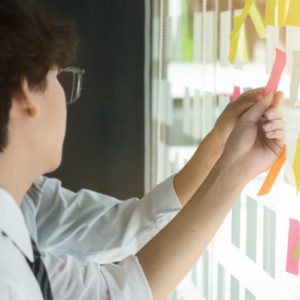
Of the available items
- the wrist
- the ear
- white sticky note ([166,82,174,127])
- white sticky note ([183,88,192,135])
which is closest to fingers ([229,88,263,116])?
the wrist

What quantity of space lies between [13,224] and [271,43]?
47 cm

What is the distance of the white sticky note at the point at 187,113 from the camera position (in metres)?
1.59

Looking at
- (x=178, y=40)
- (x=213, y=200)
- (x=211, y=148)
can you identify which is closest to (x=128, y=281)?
(x=213, y=200)

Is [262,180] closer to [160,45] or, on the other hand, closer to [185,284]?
[185,284]

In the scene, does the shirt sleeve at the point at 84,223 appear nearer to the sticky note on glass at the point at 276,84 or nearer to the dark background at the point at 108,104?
the sticky note on glass at the point at 276,84

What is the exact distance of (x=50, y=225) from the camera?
1.45m

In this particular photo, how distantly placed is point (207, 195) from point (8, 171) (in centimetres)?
29

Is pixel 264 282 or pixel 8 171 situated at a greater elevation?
pixel 8 171

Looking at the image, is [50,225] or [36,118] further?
[50,225]

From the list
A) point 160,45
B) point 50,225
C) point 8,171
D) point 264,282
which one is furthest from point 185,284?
point 8,171

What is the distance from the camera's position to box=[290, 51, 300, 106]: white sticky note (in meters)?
0.95

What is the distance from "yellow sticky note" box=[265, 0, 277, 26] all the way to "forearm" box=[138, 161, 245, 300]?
8.6 inches

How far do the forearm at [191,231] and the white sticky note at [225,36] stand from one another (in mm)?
344

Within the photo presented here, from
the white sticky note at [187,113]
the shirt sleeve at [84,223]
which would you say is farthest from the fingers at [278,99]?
the white sticky note at [187,113]
